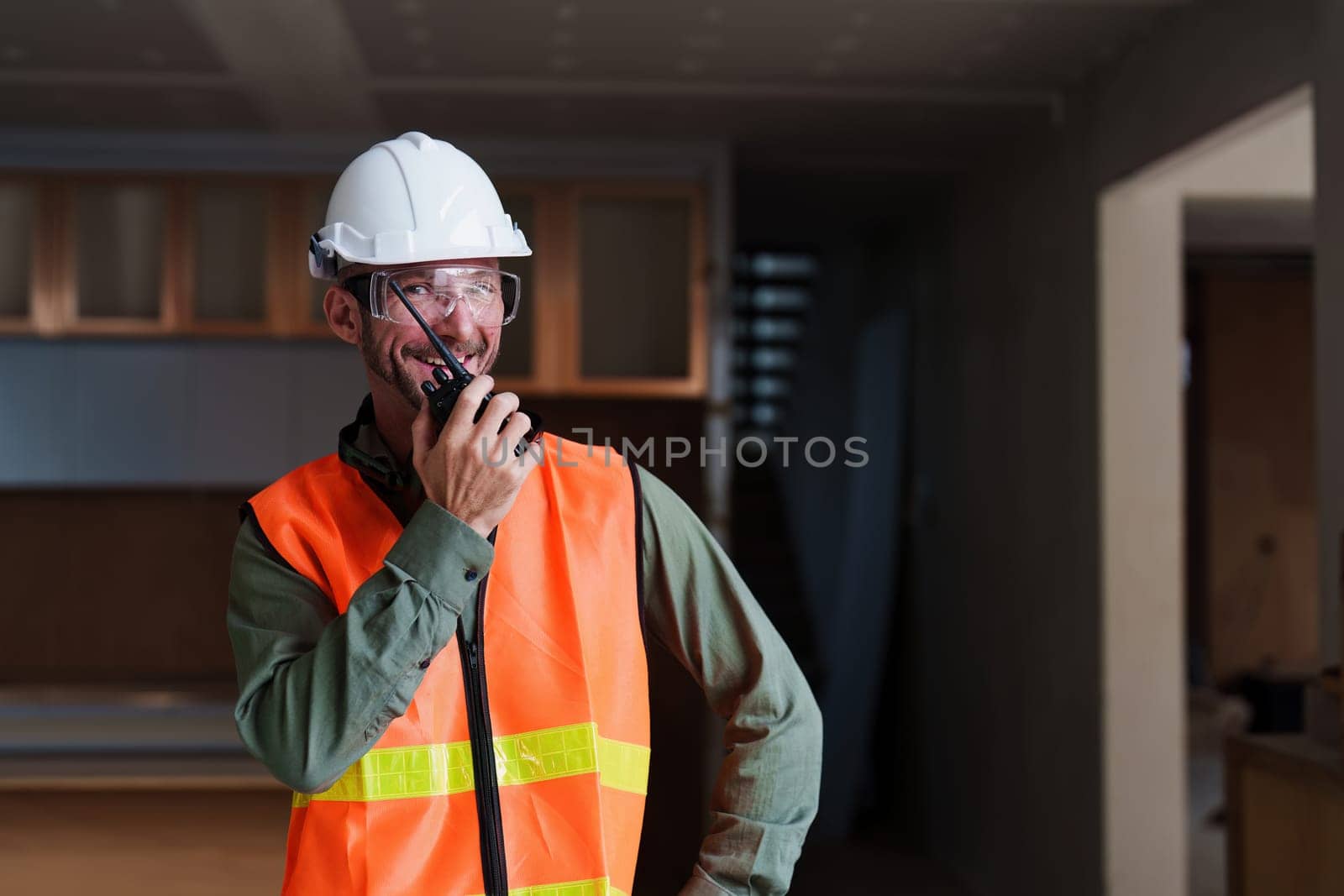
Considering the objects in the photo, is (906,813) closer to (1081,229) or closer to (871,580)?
(871,580)

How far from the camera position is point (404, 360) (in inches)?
47.6

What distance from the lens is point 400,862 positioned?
110 cm

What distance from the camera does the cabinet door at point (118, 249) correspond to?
13.2 ft

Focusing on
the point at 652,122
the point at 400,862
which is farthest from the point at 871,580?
the point at 400,862

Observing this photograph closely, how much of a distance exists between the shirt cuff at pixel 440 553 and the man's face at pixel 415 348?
0.18m

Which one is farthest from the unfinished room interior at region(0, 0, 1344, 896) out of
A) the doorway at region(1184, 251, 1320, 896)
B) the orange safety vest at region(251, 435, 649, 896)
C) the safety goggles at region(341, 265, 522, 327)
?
the doorway at region(1184, 251, 1320, 896)

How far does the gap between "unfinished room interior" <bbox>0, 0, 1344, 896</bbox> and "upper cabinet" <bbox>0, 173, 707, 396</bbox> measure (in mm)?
13

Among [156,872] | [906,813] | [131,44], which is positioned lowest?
[906,813]

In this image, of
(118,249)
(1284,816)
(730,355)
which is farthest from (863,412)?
(1284,816)

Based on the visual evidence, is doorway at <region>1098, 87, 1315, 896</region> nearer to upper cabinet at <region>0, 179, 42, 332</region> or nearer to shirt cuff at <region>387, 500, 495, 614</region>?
shirt cuff at <region>387, 500, 495, 614</region>

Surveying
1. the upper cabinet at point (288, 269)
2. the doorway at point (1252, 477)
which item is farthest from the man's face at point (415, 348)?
the doorway at point (1252, 477)

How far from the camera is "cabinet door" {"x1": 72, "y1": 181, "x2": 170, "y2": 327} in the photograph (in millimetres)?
4016

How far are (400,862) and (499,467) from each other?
15.0 inches

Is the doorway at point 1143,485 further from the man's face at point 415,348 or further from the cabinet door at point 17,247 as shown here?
the cabinet door at point 17,247
